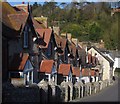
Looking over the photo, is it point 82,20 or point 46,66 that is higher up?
point 82,20

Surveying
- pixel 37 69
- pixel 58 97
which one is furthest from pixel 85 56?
pixel 58 97

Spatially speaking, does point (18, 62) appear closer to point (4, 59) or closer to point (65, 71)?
point (4, 59)

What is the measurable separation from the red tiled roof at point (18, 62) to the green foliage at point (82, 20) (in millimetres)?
51467

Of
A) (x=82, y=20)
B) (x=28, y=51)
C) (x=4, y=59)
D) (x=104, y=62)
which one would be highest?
(x=82, y=20)

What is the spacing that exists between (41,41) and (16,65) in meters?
8.01

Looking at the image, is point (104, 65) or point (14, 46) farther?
point (104, 65)

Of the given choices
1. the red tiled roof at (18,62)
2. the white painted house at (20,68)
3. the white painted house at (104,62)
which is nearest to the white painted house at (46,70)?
the white painted house at (20,68)

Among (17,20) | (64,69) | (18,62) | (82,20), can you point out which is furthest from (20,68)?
(82,20)

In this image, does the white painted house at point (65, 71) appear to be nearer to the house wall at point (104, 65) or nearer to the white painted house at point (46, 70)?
the white painted house at point (46, 70)

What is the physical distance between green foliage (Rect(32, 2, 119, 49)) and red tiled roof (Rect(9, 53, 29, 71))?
51.5 m

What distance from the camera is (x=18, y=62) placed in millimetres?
23641

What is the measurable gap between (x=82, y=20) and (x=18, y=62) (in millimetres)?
68262

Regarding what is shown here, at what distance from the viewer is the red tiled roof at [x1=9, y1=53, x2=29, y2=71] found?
2311 cm

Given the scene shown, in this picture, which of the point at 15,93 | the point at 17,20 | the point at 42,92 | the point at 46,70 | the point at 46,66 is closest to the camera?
the point at 15,93
